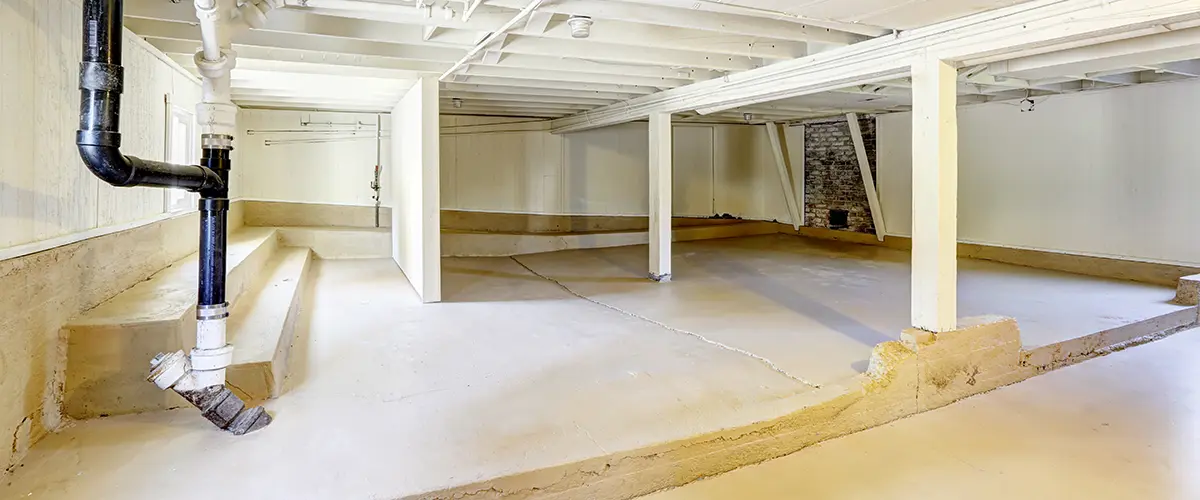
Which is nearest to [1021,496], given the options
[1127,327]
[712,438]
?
[712,438]

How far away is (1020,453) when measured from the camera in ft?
9.13

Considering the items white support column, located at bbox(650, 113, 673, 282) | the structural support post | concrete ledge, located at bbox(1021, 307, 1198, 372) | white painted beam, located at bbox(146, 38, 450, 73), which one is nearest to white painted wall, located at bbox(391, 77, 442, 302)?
white painted beam, located at bbox(146, 38, 450, 73)

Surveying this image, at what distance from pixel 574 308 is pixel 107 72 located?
10.9ft

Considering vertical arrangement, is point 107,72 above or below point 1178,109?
below

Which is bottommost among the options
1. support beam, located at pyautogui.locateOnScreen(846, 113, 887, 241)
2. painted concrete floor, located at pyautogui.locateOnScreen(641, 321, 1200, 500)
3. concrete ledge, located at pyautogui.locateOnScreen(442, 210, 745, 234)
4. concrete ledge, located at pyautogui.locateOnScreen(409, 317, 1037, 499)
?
painted concrete floor, located at pyautogui.locateOnScreen(641, 321, 1200, 500)

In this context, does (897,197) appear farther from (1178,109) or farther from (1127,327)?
(1127,327)

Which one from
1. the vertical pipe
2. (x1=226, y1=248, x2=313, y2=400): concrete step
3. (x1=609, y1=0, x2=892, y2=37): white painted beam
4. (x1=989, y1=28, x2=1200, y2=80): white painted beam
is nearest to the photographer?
the vertical pipe

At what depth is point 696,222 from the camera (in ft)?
33.9

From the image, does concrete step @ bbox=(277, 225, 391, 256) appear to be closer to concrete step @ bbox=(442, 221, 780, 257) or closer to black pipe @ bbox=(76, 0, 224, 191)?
concrete step @ bbox=(442, 221, 780, 257)

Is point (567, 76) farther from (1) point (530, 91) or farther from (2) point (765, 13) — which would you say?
(2) point (765, 13)

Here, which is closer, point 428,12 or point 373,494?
point 373,494

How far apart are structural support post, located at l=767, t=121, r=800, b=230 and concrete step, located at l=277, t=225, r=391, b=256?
18.9 ft

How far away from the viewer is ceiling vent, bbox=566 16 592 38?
10.8ft

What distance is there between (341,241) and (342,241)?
0.01 metres
